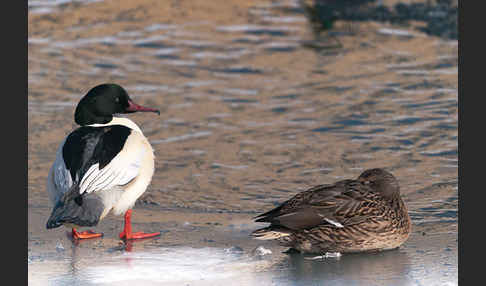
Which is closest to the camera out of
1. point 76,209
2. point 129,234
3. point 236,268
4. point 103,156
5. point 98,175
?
point 236,268

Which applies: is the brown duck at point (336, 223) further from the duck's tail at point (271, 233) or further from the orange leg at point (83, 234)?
the orange leg at point (83, 234)

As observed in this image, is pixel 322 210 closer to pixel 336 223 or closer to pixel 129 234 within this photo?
pixel 336 223

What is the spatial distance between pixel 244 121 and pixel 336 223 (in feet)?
17.8

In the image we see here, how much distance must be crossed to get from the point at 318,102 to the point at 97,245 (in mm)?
6204

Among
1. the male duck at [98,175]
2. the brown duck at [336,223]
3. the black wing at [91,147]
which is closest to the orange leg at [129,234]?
the male duck at [98,175]

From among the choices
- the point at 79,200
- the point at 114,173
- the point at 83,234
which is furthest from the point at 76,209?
the point at 83,234

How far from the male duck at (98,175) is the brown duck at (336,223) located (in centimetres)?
113

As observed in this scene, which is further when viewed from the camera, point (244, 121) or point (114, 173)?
point (244, 121)

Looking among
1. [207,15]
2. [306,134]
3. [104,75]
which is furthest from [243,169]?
[207,15]

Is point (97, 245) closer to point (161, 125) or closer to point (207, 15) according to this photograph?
point (161, 125)

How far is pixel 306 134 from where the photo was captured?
10.7 meters

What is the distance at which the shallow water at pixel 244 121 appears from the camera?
5953mm

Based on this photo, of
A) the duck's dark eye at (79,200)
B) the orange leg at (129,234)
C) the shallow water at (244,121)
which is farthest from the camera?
the orange leg at (129,234)

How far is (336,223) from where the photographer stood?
6.08m
